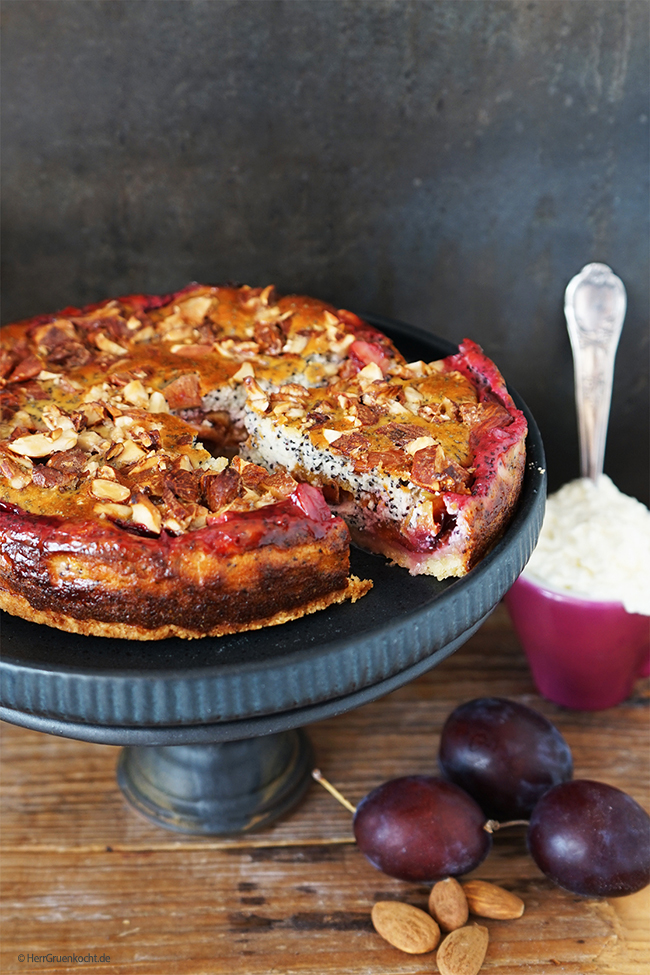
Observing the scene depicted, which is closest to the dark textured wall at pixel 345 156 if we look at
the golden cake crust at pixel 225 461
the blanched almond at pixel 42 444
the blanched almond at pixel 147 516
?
the golden cake crust at pixel 225 461

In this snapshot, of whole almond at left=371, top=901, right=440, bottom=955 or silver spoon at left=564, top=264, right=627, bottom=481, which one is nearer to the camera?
whole almond at left=371, top=901, right=440, bottom=955

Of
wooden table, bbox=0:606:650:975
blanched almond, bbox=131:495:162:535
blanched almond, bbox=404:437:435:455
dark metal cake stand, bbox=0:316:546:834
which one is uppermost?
blanched almond, bbox=404:437:435:455

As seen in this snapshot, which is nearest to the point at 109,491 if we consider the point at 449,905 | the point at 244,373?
the point at 244,373

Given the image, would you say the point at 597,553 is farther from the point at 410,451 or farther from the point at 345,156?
the point at 345,156

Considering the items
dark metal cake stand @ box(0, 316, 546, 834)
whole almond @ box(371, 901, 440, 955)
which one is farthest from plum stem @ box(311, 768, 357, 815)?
dark metal cake stand @ box(0, 316, 546, 834)

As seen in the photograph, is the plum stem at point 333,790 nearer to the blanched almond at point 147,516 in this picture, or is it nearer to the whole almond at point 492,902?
Answer: the whole almond at point 492,902

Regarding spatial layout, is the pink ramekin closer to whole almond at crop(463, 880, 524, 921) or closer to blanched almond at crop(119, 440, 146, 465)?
whole almond at crop(463, 880, 524, 921)

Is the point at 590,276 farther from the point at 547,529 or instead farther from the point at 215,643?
the point at 215,643
